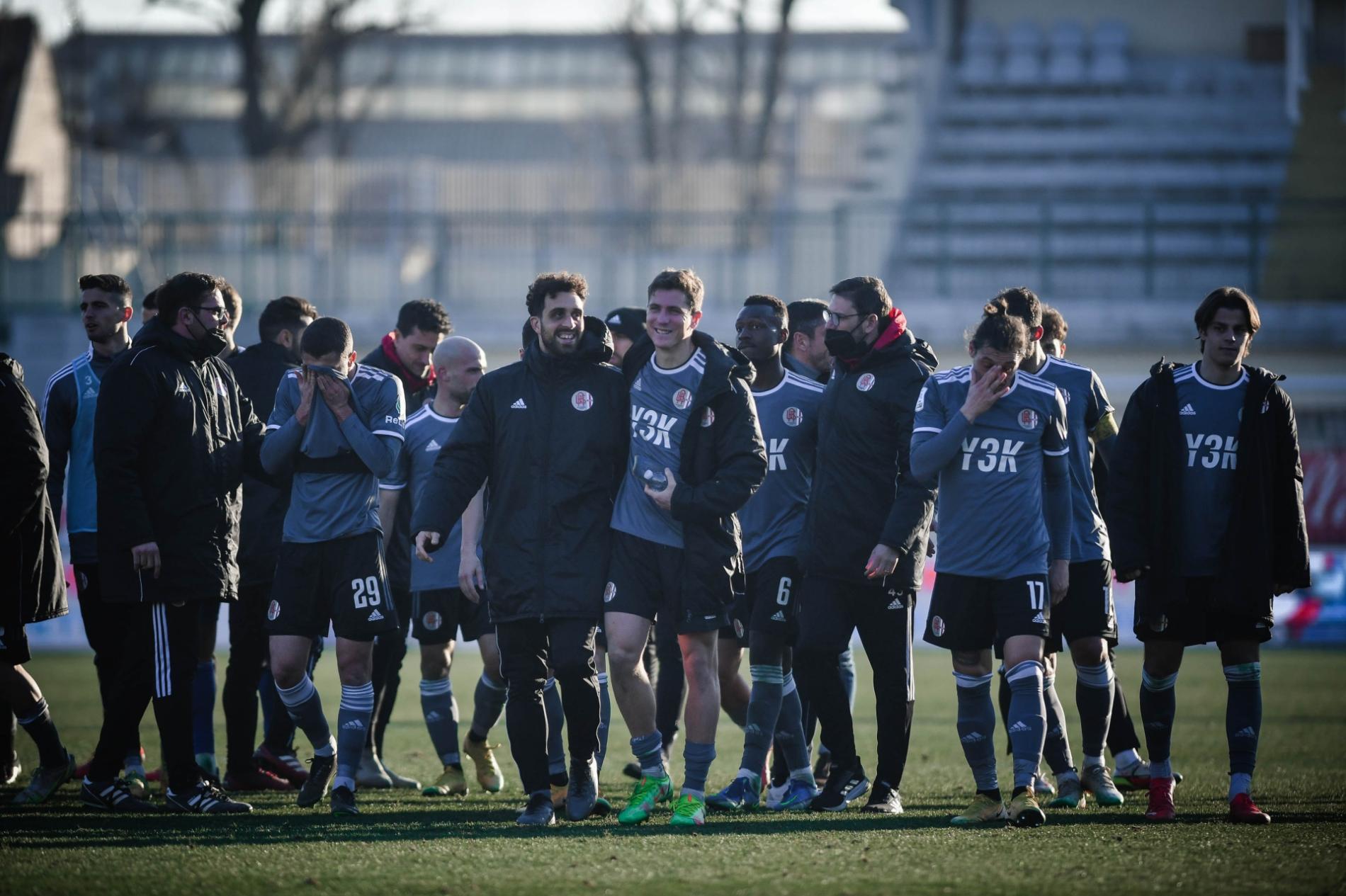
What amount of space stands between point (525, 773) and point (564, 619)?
2.18 feet

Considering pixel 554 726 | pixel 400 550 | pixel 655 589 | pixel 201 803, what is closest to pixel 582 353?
pixel 655 589

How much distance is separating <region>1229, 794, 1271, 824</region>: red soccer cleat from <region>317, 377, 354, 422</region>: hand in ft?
13.4

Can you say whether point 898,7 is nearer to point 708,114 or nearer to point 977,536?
point 708,114

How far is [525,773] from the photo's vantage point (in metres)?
7.32

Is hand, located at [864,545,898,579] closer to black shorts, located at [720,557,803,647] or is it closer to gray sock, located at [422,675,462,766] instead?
black shorts, located at [720,557,803,647]

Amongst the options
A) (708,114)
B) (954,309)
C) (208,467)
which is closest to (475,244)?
(954,309)

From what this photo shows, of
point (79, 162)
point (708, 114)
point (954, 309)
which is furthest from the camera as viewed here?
point (708, 114)

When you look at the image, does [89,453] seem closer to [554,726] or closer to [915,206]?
[554,726]

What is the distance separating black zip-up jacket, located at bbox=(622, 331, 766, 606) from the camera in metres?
7.23

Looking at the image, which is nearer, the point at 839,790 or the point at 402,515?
the point at 839,790

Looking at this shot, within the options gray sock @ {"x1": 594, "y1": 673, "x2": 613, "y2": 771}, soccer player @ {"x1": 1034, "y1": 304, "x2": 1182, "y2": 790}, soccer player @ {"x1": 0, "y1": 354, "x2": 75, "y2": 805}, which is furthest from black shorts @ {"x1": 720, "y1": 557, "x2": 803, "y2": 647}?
soccer player @ {"x1": 0, "y1": 354, "x2": 75, "y2": 805}

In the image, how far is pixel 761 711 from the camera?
25.8 feet

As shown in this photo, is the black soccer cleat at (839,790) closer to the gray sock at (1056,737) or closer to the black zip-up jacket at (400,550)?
the gray sock at (1056,737)

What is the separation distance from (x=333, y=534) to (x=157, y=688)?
0.99 metres
